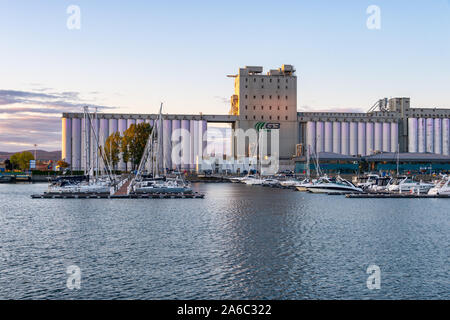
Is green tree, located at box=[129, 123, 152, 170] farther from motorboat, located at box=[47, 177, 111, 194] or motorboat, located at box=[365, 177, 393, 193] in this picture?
motorboat, located at box=[365, 177, 393, 193]

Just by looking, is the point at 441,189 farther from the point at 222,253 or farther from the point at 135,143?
the point at 135,143

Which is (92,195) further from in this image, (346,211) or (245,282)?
(245,282)

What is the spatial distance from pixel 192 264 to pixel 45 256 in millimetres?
10283

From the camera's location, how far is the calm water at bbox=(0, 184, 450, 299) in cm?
2680

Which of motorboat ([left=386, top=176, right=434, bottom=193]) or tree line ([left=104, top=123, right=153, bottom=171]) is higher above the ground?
tree line ([left=104, top=123, right=153, bottom=171])

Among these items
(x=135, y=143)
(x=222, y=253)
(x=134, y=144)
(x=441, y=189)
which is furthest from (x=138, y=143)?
(x=222, y=253)

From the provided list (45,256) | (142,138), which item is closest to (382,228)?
(45,256)

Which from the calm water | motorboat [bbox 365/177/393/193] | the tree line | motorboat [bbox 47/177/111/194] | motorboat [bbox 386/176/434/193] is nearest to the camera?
the calm water

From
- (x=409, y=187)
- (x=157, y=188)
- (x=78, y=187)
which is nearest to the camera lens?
(x=78, y=187)

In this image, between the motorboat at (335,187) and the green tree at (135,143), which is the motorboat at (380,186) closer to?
the motorboat at (335,187)

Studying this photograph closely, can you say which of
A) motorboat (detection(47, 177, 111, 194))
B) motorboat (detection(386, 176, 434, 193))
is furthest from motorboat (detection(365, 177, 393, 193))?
motorboat (detection(47, 177, 111, 194))

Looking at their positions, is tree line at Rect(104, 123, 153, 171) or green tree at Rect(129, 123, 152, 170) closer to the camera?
green tree at Rect(129, 123, 152, 170)

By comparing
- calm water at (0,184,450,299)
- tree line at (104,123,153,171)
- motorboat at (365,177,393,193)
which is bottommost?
calm water at (0,184,450,299)

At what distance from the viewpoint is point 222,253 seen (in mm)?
36156
